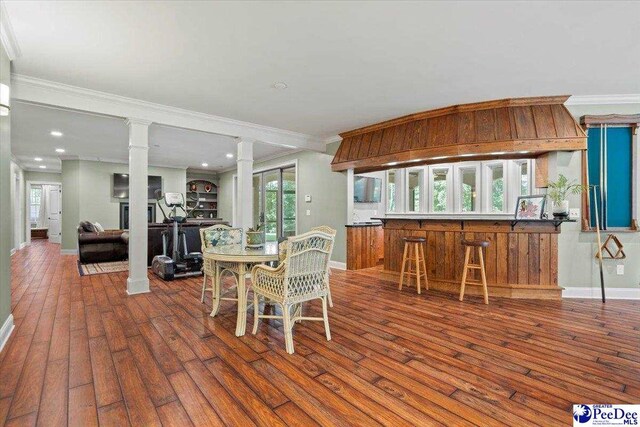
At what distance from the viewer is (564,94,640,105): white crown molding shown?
3.88m

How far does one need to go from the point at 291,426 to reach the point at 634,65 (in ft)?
14.8

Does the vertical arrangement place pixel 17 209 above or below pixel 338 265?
above

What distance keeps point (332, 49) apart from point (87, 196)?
8617 millimetres

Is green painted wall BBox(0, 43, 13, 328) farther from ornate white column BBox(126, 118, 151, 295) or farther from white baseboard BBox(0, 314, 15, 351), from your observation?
ornate white column BBox(126, 118, 151, 295)

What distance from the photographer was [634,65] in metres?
3.10

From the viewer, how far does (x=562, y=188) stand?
3.99 meters

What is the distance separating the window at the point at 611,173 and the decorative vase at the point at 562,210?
18.9 inches

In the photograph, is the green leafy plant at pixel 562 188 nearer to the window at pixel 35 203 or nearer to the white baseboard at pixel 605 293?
the white baseboard at pixel 605 293

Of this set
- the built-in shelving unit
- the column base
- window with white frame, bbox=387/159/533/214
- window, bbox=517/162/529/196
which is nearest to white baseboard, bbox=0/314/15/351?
the column base

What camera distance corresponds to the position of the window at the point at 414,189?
7305mm

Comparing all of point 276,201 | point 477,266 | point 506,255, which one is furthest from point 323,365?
point 276,201

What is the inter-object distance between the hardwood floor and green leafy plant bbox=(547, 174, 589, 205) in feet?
4.44

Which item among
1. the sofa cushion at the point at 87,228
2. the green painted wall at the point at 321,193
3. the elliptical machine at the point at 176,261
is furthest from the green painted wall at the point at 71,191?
the green painted wall at the point at 321,193

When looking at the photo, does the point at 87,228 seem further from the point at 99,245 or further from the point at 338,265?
the point at 338,265
